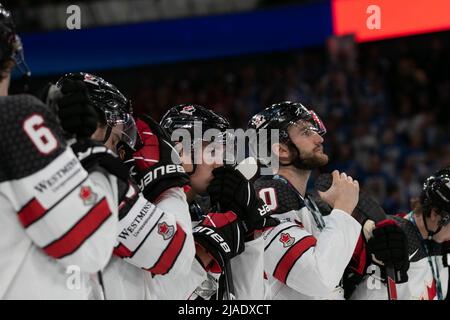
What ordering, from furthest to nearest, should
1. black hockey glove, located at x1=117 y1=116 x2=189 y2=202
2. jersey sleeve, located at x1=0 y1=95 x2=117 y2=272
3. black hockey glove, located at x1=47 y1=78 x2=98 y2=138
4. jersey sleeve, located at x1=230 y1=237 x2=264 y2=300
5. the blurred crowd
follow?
the blurred crowd
jersey sleeve, located at x1=230 y1=237 x2=264 y2=300
black hockey glove, located at x1=117 y1=116 x2=189 y2=202
black hockey glove, located at x1=47 y1=78 x2=98 y2=138
jersey sleeve, located at x1=0 y1=95 x2=117 y2=272

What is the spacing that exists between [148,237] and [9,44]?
2.16 feet

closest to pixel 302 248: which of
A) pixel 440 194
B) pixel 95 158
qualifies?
pixel 440 194

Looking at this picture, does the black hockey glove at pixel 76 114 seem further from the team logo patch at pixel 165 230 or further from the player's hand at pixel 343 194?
the player's hand at pixel 343 194

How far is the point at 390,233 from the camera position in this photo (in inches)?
126

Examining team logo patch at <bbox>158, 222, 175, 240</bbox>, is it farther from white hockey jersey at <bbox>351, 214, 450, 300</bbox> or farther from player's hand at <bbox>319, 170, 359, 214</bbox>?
white hockey jersey at <bbox>351, 214, 450, 300</bbox>

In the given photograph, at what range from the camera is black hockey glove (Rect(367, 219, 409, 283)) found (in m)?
3.19

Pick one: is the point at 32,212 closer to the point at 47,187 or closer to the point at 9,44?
the point at 47,187

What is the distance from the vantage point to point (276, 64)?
431 inches

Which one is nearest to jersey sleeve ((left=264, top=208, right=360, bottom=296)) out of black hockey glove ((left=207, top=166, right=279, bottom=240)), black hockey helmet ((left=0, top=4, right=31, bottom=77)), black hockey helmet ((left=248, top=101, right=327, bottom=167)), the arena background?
black hockey glove ((left=207, top=166, right=279, bottom=240))

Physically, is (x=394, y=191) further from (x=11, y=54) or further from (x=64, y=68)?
(x=11, y=54)

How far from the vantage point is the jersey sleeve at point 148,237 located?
7.27 feet

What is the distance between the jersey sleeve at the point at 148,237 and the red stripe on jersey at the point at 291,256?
2.72 feet

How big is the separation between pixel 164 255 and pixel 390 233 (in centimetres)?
131

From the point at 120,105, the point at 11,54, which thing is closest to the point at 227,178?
the point at 120,105
